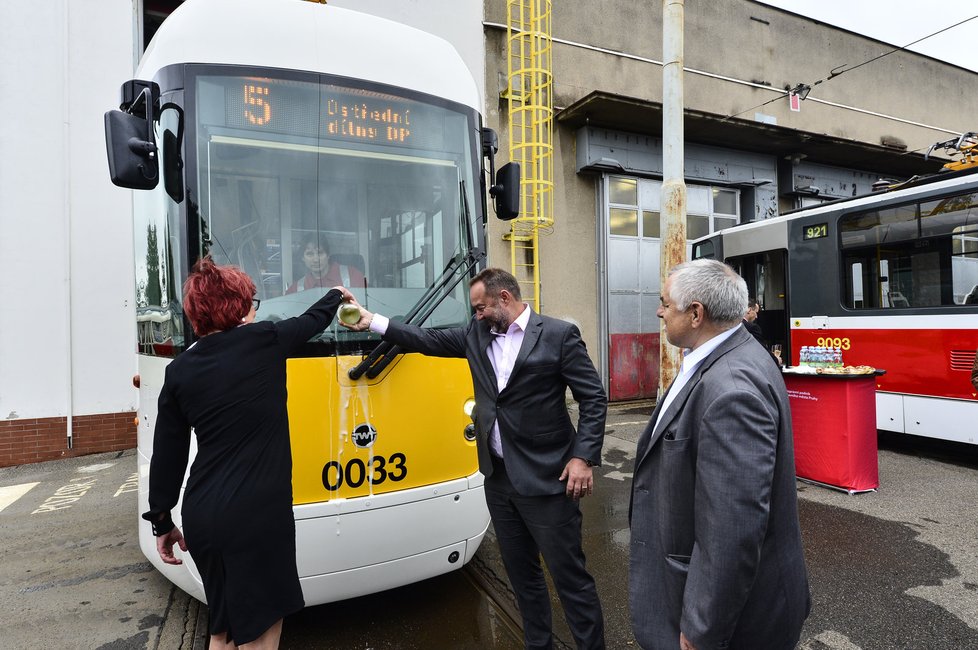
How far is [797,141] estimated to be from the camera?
1205cm

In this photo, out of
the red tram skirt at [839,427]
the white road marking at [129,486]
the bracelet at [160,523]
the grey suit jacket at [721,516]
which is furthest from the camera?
the white road marking at [129,486]

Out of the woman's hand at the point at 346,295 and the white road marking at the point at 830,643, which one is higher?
the woman's hand at the point at 346,295

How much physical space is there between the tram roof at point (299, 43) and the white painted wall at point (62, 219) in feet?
15.9

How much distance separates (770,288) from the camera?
9.04 m

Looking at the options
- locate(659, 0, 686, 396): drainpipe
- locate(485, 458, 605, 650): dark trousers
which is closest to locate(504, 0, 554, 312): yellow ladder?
locate(659, 0, 686, 396): drainpipe

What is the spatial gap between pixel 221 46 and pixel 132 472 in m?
5.70

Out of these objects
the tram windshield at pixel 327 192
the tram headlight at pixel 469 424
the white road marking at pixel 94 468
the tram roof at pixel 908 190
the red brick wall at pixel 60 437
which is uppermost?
the tram roof at pixel 908 190

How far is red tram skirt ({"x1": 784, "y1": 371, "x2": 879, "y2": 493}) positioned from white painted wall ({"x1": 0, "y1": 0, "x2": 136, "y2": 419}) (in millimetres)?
8149

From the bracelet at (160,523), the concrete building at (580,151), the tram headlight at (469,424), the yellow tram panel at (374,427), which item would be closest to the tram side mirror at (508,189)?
the yellow tram panel at (374,427)

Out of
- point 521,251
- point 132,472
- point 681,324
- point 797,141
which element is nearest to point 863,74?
point 797,141

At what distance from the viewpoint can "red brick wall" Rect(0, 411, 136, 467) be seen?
22.4ft

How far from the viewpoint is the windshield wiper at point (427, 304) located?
9.34ft

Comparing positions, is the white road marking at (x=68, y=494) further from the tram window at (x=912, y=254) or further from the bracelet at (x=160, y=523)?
the tram window at (x=912, y=254)

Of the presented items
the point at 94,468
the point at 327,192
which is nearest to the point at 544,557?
the point at 327,192
